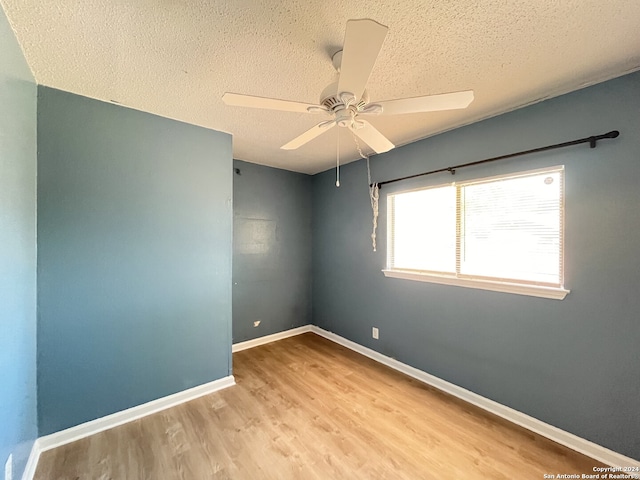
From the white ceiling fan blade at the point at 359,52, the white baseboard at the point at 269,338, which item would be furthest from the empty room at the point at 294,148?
the white baseboard at the point at 269,338

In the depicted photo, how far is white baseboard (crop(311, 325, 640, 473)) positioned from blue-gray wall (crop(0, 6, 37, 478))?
2.87 m

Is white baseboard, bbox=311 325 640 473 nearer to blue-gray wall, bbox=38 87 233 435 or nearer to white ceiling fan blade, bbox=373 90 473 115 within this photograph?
blue-gray wall, bbox=38 87 233 435

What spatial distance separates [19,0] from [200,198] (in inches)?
56.4

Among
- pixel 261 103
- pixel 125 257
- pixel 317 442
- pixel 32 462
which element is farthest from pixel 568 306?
pixel 32 462

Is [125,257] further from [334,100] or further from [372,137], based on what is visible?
[372,137]

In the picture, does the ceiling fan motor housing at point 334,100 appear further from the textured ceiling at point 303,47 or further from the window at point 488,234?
the window at point 488,234

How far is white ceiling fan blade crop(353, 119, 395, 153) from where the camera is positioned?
1539mm

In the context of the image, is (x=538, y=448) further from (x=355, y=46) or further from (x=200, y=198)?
(x=200, y=198)

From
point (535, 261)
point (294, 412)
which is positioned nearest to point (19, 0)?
point (294, 412)

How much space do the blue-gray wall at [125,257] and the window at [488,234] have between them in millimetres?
1948

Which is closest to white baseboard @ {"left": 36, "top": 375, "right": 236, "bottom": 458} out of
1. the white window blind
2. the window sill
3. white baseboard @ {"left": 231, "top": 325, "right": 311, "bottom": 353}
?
white baseboard @ {"left": 231, "top": 325, "right": 311, "bottom": 353}

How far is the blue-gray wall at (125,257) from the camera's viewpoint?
5.68 ft

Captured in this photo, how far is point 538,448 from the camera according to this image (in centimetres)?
171

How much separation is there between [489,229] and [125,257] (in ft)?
9.82
